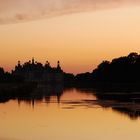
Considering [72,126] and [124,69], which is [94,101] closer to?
[72,126]

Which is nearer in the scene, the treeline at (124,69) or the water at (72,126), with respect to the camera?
the water at (72,126)

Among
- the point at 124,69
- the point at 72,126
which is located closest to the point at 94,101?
the point at 72,126

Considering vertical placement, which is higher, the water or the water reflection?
the water reflection

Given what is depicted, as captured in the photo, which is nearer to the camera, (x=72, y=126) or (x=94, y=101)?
(x=72, y=126)

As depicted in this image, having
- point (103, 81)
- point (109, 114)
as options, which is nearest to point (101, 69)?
point (103, 81)

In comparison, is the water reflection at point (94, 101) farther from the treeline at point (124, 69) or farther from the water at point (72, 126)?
the treeline at point (124, 69)

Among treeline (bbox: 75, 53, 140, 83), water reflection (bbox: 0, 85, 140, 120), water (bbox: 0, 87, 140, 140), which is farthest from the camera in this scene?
treeline (bbox: 75, 53, 140, 83)

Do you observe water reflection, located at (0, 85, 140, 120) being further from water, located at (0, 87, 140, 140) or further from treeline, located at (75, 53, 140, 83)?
treeline, located at (75, 53, 140, 83)

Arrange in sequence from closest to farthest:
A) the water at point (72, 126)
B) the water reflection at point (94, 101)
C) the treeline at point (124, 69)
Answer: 1. the water at point (72, 126)
2. the water reflection at point (94, 101)
3. the treeline at point (124, 69)

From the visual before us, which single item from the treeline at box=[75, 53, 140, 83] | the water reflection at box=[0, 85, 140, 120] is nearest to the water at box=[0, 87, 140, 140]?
the water reflection at box=[0, 85, 140, 120]

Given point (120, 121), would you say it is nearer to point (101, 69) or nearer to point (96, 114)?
point (96, 114)

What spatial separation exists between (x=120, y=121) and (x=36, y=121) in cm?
612

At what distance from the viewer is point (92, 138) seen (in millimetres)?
27047

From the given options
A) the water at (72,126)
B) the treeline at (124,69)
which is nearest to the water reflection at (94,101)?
the water at (72,126)
